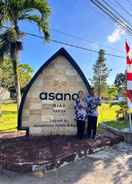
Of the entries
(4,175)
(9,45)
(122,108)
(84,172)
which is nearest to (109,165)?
(84,172)

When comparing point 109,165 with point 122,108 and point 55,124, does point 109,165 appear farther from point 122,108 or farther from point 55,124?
point 122,108

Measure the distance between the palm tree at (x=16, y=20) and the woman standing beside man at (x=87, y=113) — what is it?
19.9 feet

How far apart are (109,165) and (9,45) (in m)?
10.7

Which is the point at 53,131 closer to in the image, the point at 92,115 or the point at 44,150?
the point at 92,115

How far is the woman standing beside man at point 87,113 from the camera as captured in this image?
10109 millimetres

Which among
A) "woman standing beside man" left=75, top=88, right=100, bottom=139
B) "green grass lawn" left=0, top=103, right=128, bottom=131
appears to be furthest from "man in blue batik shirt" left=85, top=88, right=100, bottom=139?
"green grass lawn" left=0, top=103, right=128, bottom=131

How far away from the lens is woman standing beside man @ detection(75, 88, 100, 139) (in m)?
10.1

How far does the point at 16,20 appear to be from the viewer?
16.2 meters

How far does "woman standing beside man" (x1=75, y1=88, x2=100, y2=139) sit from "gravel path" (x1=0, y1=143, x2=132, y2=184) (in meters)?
1.90

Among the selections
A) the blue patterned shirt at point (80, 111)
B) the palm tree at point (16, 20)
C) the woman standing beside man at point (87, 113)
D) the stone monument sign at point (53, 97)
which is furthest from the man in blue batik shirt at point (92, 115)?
the palm tree at point (16, 20)

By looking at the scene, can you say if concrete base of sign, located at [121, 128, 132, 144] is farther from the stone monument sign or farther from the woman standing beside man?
the stone monument sign

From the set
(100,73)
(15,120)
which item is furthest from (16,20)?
(100,73)

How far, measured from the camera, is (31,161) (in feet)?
24.0

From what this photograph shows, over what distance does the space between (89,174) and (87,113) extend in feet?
11.8
